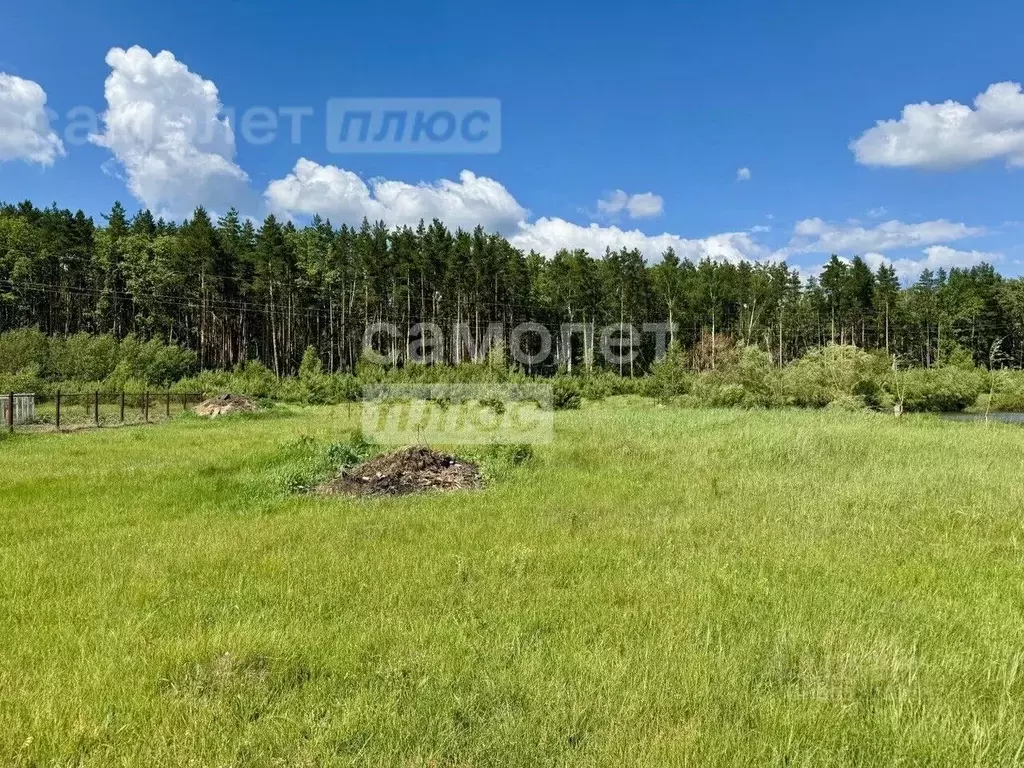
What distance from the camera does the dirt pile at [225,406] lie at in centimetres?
2592

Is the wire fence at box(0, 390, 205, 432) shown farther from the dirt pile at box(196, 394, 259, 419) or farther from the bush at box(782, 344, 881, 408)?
the bush at box(782, 344, 881, 408)

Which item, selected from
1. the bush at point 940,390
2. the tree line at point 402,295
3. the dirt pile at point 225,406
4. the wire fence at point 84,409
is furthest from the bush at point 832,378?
the wire fence at point 84,409

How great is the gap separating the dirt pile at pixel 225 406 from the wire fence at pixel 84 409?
140cm

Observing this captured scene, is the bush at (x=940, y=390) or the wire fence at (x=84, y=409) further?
the bush at (x=940, y=390)

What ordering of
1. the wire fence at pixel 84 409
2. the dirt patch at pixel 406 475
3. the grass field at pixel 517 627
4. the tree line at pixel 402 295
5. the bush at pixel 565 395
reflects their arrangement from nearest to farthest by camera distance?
the grass field at pixel 517 627, the dirt patch at pixel 406 475, the wire fence at pixel 84 409, the bush at pixel 565 395, the tree line at pixel 402 295

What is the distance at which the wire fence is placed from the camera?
67.8 ft

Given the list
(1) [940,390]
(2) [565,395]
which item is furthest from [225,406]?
(1) [940,390]

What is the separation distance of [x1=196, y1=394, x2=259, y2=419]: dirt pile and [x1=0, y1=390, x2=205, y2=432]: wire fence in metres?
1.40

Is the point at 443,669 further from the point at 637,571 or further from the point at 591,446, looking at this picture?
the point at 591,446

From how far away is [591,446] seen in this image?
13539mm

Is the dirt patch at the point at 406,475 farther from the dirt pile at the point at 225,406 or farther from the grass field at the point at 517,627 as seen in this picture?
the dirt pile at the point at 225,406

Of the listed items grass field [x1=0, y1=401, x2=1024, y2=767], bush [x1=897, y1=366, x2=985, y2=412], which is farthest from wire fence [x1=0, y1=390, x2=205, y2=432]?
bush [x1=897, y1=366, x2=985, y2=412]

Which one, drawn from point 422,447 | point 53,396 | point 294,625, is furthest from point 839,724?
point 53,396

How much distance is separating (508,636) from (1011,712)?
2.85 meters
